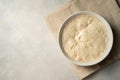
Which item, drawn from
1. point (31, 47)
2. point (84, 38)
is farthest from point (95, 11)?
point (31, 47)

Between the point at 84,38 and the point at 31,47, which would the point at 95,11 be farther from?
the point at 31,47
